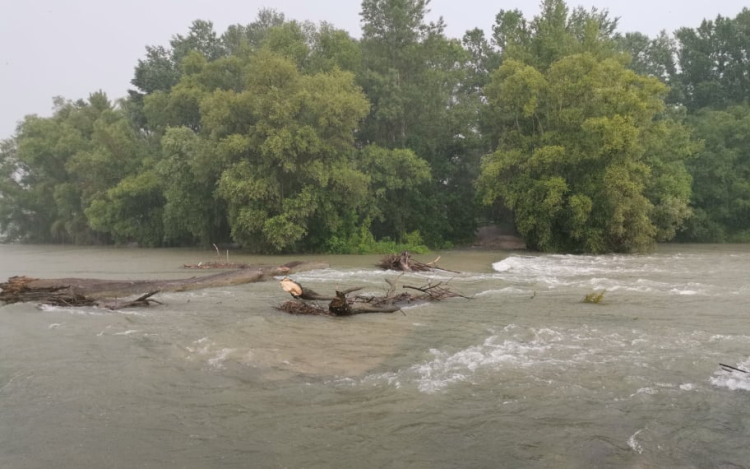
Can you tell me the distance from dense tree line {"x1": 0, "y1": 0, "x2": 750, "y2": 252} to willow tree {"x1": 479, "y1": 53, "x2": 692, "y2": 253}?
0.11 meters

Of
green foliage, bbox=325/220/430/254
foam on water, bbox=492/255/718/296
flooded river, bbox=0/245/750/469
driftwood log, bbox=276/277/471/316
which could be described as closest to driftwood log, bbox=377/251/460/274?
foam on water, bbox=492/255/718/296

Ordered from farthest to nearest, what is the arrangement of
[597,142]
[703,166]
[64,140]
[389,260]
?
[64,140]
[703,166]
[597,142]
[389,260]

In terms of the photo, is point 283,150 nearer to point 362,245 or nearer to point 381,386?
point 362,245

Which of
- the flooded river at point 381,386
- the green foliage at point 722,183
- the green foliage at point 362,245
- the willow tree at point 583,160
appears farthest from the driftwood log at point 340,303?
the green foliage at point 722,183

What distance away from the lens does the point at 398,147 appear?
3709 cm

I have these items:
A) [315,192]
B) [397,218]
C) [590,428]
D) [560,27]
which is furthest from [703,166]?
[590,428]

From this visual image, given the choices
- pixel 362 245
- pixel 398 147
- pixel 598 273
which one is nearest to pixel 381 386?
pixel 598 273

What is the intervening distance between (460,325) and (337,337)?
2476mm

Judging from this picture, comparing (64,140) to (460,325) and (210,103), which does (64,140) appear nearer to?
(210,103)

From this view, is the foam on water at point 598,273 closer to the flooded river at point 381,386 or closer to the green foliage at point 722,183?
the flooded river at point 381,386

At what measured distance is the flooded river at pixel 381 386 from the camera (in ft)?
16.5

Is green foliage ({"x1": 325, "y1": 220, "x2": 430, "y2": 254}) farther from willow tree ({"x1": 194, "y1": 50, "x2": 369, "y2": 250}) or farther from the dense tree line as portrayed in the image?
willow tree ({"x1": 194, "y1": 50, "x2": 369, "y2": 250})

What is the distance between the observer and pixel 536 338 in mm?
9250

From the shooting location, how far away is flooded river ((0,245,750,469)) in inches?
199
